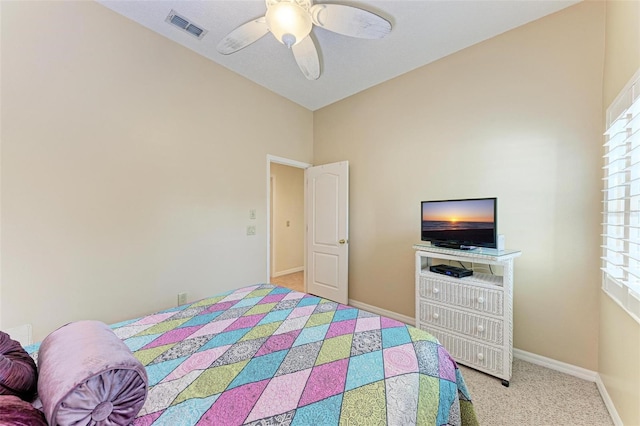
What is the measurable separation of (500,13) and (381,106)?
52.0 inches

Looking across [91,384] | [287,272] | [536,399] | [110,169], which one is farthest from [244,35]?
[287,272]

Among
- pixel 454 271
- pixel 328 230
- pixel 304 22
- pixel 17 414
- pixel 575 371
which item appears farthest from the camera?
pixel 328 230

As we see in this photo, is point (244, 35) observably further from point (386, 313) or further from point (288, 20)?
point (386, 313)

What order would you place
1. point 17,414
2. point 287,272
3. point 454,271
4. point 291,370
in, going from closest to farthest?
point 17,414 < point 291,370 < point 454,271 < point 287,272

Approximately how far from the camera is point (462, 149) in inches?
97.0

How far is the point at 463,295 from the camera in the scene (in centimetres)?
204

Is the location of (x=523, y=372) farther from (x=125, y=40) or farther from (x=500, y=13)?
(x=125, y=40)

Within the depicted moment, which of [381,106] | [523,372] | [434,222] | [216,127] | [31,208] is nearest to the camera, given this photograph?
[31,208]

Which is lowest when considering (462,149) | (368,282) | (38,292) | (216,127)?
(368,282)

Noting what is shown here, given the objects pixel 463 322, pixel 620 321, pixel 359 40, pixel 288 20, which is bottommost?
pixel 463 322

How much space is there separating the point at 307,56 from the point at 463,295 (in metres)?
2.30

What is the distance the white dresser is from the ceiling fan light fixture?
1990mm

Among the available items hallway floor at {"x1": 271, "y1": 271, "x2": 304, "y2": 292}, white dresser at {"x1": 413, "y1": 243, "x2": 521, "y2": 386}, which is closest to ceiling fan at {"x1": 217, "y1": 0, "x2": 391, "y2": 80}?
white dresser at {"x1": 413, "y1": 243, "x2": 521, "y2": 386}

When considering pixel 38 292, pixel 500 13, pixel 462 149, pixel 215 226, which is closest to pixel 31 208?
pixel 38 292
